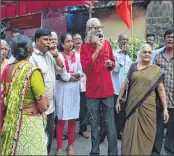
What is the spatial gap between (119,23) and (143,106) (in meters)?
7.00

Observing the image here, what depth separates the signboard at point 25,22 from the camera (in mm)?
9000

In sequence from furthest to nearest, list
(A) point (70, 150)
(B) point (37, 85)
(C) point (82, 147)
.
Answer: (C) point (82, 147) < (A) point (70, 150) < (B) point (37, 85)

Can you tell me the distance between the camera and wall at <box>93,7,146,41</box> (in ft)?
36.4

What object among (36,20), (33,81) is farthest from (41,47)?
(36,20)

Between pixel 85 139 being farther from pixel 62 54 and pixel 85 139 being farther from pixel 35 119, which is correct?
pixel 35 119

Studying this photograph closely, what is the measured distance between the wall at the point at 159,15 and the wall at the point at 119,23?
0.24m

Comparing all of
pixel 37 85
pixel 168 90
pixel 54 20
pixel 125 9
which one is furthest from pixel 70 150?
pixel 54 20

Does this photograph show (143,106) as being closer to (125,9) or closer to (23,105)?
(23,105)

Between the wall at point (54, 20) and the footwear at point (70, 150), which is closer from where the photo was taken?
the footwear at point (70, 150)

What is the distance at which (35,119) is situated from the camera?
3371 mm

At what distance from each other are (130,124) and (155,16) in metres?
6.98

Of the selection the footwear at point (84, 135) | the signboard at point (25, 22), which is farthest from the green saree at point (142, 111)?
the signboard at point (25, 22)

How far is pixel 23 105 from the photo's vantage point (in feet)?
10.8

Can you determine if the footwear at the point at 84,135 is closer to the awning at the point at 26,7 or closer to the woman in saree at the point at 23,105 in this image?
the woman in saree at the point at 23,105
